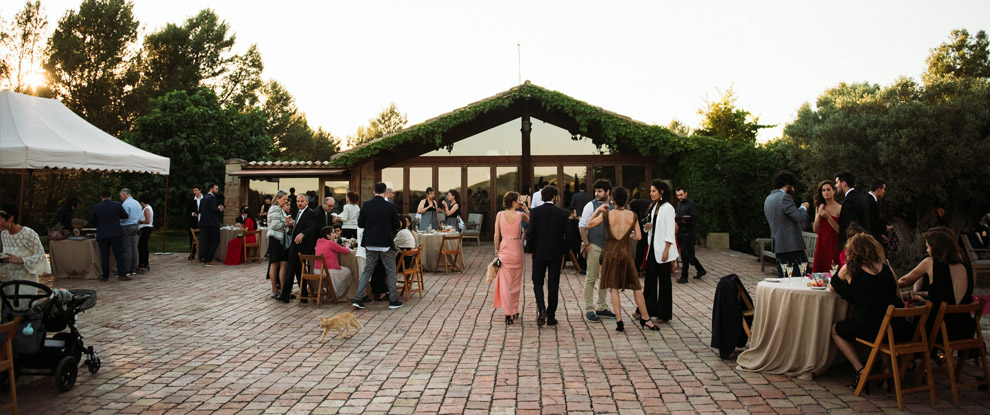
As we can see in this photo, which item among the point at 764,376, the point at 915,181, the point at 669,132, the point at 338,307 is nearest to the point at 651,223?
the point at 764,376

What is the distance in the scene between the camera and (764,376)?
4977 millimetres

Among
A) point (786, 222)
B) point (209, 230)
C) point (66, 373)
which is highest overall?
point (786, 222)

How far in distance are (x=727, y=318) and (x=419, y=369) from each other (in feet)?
9.10

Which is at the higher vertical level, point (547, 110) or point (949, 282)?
point (547, 110)

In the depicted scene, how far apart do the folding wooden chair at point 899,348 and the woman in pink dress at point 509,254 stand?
362cm

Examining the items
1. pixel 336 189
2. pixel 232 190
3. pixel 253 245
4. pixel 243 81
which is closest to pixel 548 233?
pixel 253 245

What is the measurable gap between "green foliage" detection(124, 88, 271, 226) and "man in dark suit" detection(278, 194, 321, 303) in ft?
68.1

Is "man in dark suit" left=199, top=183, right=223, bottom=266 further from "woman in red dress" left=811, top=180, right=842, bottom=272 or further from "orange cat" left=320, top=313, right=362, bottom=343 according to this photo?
"woman in red dress" left=811, top=180, right=842, bottom=272

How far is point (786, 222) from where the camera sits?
736 cm

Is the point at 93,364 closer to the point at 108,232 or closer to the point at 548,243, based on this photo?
the point at 548,243

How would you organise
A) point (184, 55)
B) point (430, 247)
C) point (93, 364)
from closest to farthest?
point (93, 364) < point (430, 247) < point (184, 55)

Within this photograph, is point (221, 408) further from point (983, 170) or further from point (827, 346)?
point (983, 170)

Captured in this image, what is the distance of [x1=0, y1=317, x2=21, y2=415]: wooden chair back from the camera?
408 centimetres

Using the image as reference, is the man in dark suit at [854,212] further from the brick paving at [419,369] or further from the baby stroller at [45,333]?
the baby stroller at [45,333]
